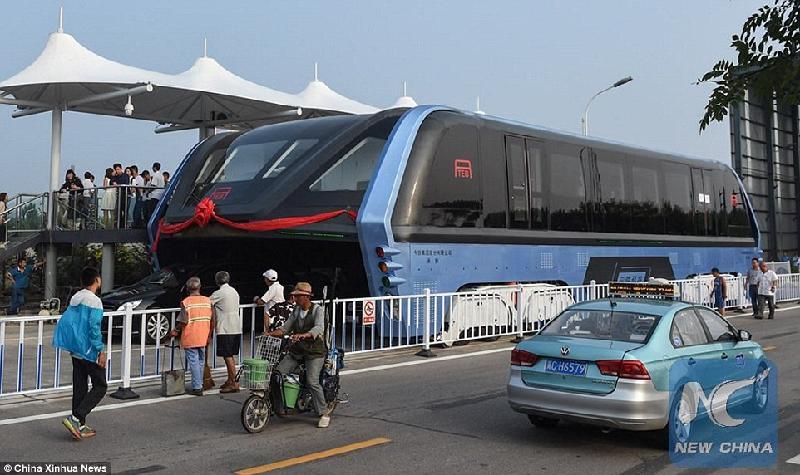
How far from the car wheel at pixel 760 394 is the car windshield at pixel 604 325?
6.34 feet

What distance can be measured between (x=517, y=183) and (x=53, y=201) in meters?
13.9

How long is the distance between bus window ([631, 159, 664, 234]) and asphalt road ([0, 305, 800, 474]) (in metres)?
9.41

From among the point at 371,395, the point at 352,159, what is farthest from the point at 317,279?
the point at 371,395

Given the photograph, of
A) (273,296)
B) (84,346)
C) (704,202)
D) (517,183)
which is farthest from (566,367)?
(704,202)

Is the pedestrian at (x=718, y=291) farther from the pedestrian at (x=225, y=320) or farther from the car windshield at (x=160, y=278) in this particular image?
the pedestrian at (x=225, y=320)

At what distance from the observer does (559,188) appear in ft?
55.6

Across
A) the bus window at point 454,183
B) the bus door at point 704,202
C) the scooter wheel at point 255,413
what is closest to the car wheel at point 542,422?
the scooter wheel at point 255,413

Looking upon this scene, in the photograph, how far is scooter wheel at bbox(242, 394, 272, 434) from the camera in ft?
25.2

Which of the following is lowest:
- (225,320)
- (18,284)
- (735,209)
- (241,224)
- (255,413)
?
(255,413)

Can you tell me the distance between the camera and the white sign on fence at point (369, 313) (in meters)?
13.0

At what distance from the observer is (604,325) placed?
7613 millimetres

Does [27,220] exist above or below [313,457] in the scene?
above

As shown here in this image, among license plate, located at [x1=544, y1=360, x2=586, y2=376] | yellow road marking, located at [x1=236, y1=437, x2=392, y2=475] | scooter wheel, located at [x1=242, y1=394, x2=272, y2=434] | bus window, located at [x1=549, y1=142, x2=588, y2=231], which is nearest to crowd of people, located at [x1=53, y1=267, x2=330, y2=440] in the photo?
scooter wheel, located at [x1=242, y1=394, x2=272, y2=434]

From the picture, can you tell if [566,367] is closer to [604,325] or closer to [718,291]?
[604,325]
